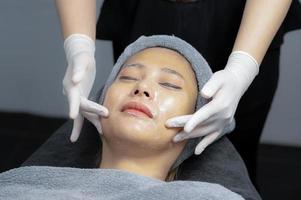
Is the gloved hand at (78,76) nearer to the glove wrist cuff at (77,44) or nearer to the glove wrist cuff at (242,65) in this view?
the glove wrist cuff at (77,44)

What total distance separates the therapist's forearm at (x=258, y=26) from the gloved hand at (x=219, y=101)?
26mm

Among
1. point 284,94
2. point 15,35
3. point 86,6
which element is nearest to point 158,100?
point 86,6

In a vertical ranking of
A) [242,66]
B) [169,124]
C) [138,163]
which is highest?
[242,66]

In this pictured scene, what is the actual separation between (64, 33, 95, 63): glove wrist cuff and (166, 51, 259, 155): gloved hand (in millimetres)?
314

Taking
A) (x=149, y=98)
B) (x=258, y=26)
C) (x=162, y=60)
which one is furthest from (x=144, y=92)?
(x=258, y=26)

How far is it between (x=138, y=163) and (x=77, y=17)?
1.44ft

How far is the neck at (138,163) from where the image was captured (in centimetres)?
128

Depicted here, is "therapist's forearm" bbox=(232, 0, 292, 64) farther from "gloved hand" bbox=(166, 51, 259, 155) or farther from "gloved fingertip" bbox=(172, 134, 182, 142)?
"gloved fingertip" bbox=(172, 134, 182, 142)

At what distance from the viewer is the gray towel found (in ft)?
3.59

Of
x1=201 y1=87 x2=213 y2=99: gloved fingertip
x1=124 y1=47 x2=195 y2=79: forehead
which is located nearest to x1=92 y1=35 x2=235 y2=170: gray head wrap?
x1=124 y1=47 x2=195 y2=79: forehead

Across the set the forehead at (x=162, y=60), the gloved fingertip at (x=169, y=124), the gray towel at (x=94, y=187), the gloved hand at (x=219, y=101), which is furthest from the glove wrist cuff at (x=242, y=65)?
the gray towel at (x=94, y=187)

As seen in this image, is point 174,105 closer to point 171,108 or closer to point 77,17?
point 171,108

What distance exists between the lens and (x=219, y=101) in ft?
4.06

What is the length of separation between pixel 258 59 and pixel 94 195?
558 mm
